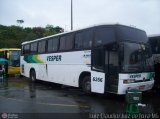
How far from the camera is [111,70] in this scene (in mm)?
12000

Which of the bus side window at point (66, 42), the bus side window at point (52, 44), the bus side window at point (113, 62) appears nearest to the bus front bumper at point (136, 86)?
the bus side window at point (113, 62)

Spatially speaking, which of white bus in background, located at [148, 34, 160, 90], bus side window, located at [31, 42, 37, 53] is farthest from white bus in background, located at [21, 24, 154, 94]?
bus side window, located at [31, 42, 37, 53]

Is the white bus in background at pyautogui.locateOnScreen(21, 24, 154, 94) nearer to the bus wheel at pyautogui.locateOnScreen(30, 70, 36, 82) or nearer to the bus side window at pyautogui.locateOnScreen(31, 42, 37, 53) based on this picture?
the bus side window at pyautogui.locateOnScreen(31, 42, 37, 53)

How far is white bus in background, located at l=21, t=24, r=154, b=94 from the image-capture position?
38.2ft

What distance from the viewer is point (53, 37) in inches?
683

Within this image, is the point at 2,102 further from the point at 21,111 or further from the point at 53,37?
the point at 53,37

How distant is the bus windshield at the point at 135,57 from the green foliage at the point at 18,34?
40.7m

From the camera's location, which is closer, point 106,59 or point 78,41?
point 106,59

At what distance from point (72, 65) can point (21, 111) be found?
5550mm

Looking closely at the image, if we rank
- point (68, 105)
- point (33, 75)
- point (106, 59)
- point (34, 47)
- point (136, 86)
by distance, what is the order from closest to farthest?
point (68, 105) < point (136, 86) < point (106, 59) < point (34, 47) < point (33, 75)

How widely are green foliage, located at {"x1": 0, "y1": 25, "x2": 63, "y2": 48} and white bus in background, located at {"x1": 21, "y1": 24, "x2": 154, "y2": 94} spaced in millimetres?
36919

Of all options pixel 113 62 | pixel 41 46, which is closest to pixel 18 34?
pixel 41 46

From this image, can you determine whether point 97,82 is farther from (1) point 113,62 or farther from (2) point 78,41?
(2) point 78,41

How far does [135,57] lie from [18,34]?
48.6 metres
